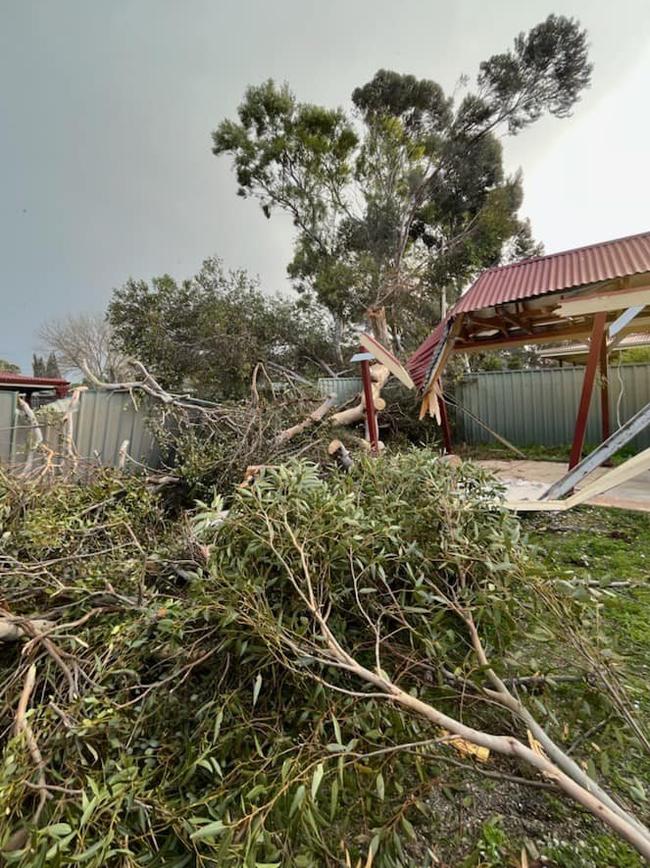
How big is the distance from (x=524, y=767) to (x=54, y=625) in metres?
1.76

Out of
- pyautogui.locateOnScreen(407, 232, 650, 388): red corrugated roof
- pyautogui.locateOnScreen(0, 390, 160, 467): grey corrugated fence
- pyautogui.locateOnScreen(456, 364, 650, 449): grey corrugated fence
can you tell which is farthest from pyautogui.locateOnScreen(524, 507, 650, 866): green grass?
pyautogui.locateOnScreen(456, 364, 650, 449): grey corrugated fence

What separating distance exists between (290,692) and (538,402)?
333 inches

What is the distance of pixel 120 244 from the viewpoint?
12062 millimetres

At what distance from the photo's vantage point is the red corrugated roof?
334cm

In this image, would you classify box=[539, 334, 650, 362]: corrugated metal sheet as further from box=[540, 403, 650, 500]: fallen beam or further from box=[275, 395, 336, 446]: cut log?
box=[275, 395, 336, 446]: cut log

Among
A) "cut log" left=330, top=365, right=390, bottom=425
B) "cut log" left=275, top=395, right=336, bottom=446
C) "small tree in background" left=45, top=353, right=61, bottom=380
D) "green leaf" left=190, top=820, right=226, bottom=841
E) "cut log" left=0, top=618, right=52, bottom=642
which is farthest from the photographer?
"small tree in background" left=45, top=353, right=61, bottom=380

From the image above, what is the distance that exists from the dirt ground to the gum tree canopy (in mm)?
7421

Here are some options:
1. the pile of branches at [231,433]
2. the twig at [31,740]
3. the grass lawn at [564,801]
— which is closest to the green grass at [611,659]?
the grass lawn at [564,801]

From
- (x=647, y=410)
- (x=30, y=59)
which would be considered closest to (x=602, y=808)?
(x=647, y=410)

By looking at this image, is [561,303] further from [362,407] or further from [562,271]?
[362,407]

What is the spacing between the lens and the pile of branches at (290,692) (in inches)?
32.4

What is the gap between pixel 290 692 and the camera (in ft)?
3.81

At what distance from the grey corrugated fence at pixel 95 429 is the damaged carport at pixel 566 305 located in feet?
11.6

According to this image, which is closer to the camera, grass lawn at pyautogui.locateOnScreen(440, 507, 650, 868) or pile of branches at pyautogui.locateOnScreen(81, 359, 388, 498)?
grass lawn at pyautogui.locateOnScreen(440, 507, 650, 868)
